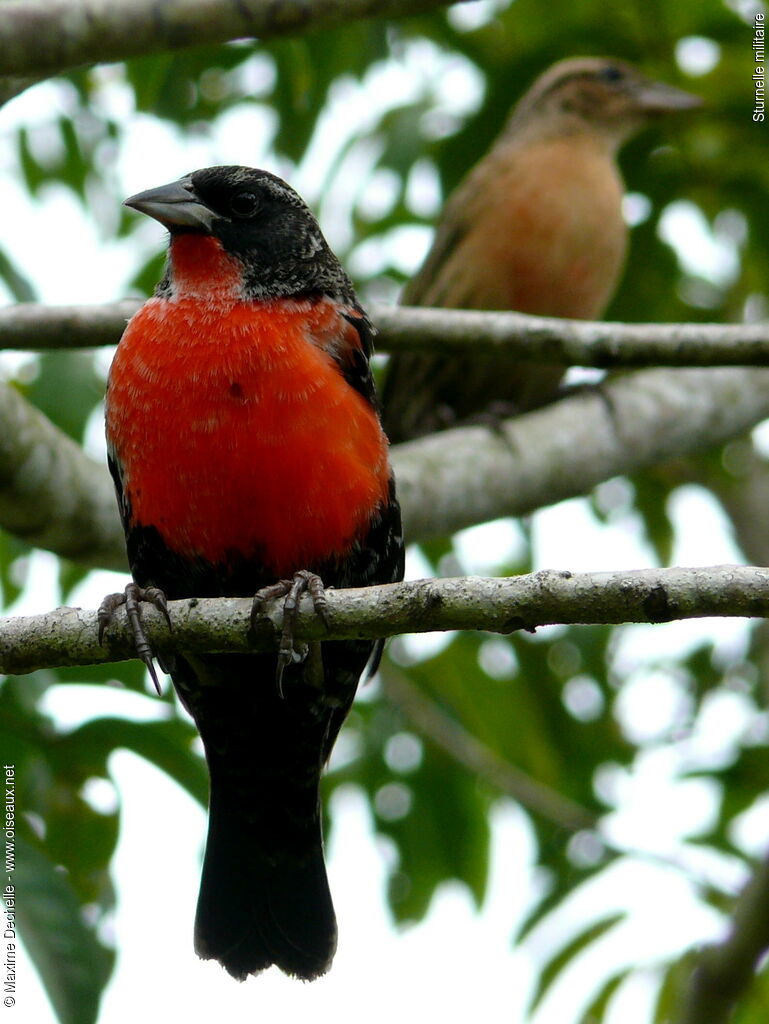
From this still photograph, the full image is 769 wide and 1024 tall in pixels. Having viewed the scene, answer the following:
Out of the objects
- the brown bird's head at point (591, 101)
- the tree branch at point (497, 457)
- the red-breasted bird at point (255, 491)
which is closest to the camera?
the red-breasted bird at point (255, 491)

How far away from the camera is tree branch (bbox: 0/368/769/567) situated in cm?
428

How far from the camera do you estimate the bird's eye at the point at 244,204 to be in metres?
4.50

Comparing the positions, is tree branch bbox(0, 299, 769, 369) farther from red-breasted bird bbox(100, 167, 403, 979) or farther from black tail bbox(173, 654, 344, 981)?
black tail bbox(173, 654, 344, 981)

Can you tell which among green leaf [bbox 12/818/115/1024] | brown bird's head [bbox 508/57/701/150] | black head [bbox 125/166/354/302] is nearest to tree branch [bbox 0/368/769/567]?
black head [bbox 125/166/354/302]

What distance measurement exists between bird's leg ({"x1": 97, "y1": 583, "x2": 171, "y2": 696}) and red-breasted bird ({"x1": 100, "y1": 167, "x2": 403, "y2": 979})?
10 mm

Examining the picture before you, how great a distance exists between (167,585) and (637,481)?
3573 mm

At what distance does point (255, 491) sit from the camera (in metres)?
3.84

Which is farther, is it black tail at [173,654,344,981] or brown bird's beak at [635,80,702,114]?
brown bird's beak at [635,80,702,114]

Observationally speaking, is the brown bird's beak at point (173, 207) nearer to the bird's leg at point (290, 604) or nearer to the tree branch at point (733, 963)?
the bird's leg at point (290, 604)

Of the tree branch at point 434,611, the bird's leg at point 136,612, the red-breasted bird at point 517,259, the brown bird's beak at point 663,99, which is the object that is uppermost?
the brown bird's beak at point 663,99

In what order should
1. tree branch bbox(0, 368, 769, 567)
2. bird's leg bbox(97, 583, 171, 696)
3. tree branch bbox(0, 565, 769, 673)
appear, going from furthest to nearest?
tree branch bbox(0, 368, 769, 567)
bird's leg bbox(97, 583, 171, 696)
tree branch bbox(0, 565, 769, 673)

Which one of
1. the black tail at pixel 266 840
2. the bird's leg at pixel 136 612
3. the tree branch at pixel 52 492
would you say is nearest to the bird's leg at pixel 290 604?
the bird's leg at pixel 136 612

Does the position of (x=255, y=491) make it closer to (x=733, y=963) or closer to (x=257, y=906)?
(x=257, y=906)

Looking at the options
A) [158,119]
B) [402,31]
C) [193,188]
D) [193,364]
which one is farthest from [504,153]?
[193,364]
